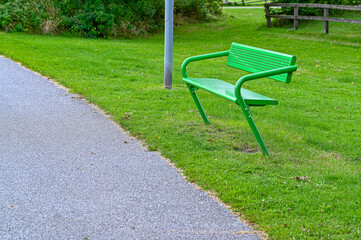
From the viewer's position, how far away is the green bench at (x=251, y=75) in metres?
4.81

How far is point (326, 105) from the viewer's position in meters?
7.61

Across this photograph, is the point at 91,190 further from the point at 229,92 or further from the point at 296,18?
the point at 296,18

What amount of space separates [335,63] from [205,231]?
10.1 metres

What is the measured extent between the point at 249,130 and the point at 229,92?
2.47 feet

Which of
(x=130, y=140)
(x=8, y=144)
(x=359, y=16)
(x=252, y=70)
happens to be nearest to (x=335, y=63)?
(x=252, y=70)

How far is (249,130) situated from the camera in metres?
5.87

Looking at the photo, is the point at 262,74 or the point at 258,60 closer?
the point at 262,74

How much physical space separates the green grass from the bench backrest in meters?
0.77

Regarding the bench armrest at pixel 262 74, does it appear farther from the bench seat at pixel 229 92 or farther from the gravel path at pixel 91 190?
the gravel path at pixel 91 190

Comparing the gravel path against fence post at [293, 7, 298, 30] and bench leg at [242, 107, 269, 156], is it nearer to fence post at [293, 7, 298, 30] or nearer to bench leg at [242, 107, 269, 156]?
bench leg at [242, 107, 269, 156]

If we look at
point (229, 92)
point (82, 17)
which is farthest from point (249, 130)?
point (82, 17)

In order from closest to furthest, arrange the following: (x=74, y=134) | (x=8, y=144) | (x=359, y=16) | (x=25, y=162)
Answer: (x=25, y=162) < (x=8, y=144) < (x=74, y=134) < (x=359, y=16)

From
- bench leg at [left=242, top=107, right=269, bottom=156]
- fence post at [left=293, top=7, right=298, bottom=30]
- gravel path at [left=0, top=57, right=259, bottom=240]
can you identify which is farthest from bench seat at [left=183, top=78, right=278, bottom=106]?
fence post at [left=293, top=7, right=298, bottom=30]

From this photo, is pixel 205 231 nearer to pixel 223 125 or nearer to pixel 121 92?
pixel 223 125
